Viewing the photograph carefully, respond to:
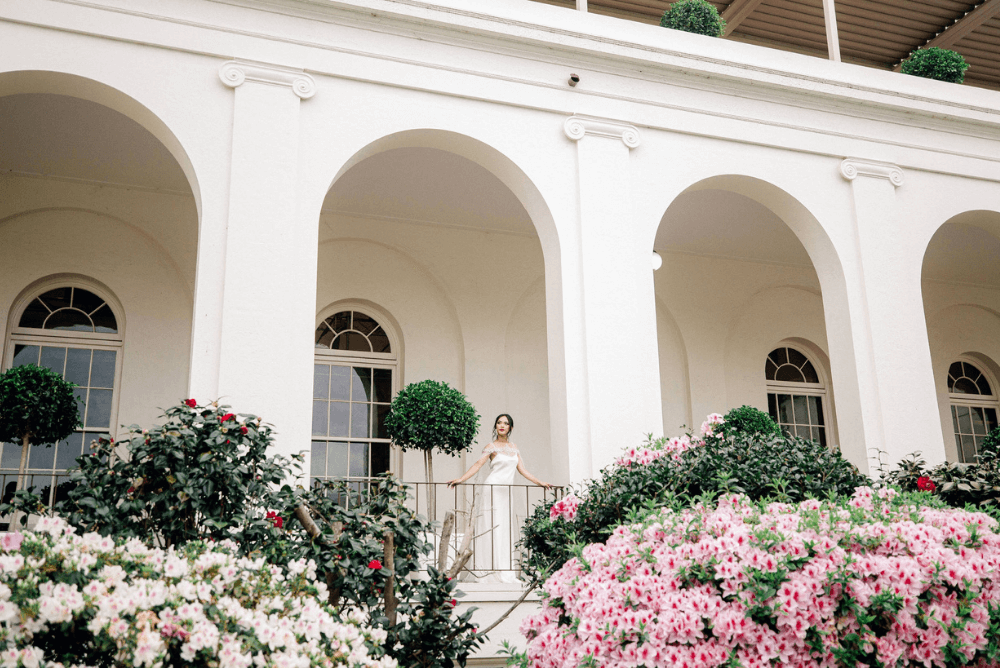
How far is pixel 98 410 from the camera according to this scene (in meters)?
9.38

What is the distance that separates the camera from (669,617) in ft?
12.2

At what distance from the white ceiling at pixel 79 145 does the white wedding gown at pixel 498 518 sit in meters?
4.61

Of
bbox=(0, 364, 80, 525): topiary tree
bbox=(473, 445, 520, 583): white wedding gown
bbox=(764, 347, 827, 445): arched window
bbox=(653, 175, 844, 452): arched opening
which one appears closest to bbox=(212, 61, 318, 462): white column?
bbox=(473, 445, 520, 583): white wedding gown

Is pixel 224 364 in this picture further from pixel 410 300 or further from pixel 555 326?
pixel 410 300

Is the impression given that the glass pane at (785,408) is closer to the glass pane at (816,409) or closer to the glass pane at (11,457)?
the glass pane at (816,409)

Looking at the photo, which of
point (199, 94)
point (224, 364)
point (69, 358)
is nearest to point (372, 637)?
point (224, 364)

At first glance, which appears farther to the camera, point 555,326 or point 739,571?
point 555,326

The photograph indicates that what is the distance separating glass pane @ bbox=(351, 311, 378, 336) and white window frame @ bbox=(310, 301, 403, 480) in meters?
0.04

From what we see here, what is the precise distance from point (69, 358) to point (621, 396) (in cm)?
593

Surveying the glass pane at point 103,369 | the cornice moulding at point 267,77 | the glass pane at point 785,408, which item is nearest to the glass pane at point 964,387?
the glass pane at point 785,408

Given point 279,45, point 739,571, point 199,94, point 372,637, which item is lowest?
point 372,637

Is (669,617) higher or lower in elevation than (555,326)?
lower

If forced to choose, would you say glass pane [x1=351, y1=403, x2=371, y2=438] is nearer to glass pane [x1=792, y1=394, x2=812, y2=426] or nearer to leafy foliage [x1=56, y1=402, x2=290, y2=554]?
leafy foliage [x1=56, y1=402, x2=290, y2=554]

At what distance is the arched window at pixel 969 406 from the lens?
Answer: 515 inches
